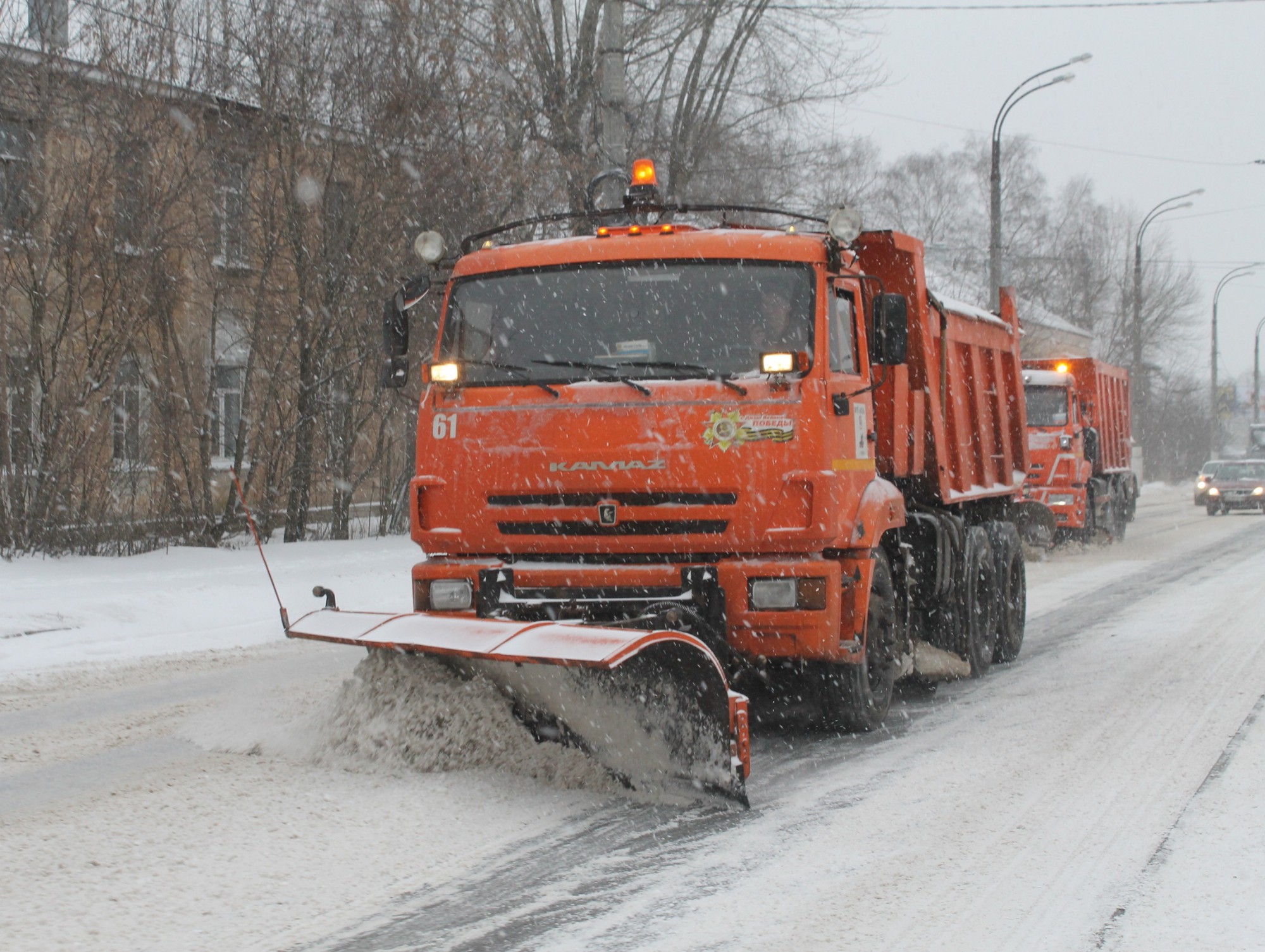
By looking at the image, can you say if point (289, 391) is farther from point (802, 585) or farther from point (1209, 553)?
point (1209, 553)

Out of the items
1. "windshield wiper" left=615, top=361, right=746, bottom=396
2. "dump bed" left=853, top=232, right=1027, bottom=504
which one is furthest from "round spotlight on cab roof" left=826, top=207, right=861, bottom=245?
"windshield wiper" left=615, top=361, right=746, bottom=396

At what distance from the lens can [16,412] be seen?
13461 millimetres

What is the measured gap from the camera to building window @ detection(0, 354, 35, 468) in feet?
43.3

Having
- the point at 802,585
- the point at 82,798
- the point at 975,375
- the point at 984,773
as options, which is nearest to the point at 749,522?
the point at 802,585

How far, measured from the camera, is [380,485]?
18.2 metres

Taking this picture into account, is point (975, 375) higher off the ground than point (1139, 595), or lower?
higher

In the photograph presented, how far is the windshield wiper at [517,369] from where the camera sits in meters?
6.40

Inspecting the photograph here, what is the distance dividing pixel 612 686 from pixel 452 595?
1083 millimetres

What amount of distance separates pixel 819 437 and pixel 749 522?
0.50m

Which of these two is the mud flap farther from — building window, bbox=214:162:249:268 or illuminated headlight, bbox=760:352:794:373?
building window, bbox=214:162:249:268

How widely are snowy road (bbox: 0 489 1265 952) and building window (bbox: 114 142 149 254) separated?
→ 24.6 ft

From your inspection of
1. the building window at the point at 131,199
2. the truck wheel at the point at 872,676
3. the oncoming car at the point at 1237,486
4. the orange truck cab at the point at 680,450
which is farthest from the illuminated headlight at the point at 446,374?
the oncoming car at the point at 1237,486

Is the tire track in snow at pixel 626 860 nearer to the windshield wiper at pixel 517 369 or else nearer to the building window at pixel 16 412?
the windshield wiper at pixel 517 369

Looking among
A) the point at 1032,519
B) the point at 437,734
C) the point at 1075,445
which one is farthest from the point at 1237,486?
the point at 437,734
